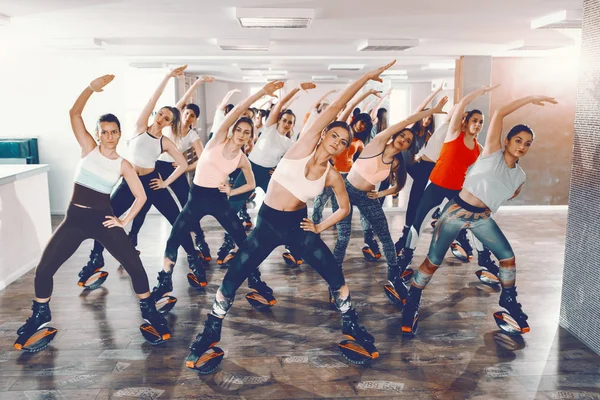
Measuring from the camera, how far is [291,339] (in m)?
3.68

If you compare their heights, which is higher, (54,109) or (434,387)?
(54,109)

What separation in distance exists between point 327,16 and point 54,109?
4854mm

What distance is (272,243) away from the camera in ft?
10.6

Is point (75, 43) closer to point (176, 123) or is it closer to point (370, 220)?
point (176, 123)

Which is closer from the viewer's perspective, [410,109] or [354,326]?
[354,326]

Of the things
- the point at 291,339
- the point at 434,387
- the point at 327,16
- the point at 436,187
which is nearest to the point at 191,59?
the point at 327,16

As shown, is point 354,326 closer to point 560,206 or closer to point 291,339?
point 291,339

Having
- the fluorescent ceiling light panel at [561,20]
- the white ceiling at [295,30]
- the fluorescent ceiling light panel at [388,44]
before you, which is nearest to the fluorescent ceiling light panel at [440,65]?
the white ceiling at [295,30]

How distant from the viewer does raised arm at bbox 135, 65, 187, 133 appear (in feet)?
14.9

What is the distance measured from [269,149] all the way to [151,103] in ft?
5.58

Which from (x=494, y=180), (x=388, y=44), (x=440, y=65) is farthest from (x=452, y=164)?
(x=440, y=65)

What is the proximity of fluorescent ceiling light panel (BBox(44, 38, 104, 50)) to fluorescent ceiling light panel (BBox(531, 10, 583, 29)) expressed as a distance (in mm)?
4936

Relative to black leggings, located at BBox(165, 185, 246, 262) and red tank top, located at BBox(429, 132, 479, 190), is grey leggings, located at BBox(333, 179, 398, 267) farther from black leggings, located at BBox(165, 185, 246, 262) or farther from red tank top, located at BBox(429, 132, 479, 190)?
black leggings, located at BBox(165, 185, 246, 262)

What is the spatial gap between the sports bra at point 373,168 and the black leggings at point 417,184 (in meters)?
1.24
